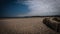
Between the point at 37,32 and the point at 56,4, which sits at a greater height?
the point at 56,4

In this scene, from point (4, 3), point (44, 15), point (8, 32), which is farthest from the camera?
point (44, 15)

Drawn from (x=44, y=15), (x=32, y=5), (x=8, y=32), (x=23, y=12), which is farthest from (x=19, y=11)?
(x=8, y=32)

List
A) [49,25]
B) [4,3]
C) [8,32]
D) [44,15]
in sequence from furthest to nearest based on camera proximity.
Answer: [44,15], [4,3], [49,25], [8,32]

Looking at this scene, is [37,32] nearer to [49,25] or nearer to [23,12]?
[49,25]

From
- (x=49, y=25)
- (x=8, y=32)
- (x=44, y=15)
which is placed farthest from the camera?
(x=44, y=15)

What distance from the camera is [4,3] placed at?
4.27m

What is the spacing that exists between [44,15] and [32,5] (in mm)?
542

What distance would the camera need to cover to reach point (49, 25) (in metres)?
3.88

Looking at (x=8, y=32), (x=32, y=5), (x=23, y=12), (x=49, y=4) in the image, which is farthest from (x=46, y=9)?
(x=8, y=32)

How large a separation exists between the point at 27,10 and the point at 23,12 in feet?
0.46

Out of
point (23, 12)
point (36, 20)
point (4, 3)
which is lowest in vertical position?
point (36, 20)

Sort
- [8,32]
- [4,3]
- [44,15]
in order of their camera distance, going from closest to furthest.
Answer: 1. [8,32]
2. [4,3]
3. [44,15]

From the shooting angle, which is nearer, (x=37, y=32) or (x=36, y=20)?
(x=37, y=32)

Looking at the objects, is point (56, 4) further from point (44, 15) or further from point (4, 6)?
point (4, 6)
